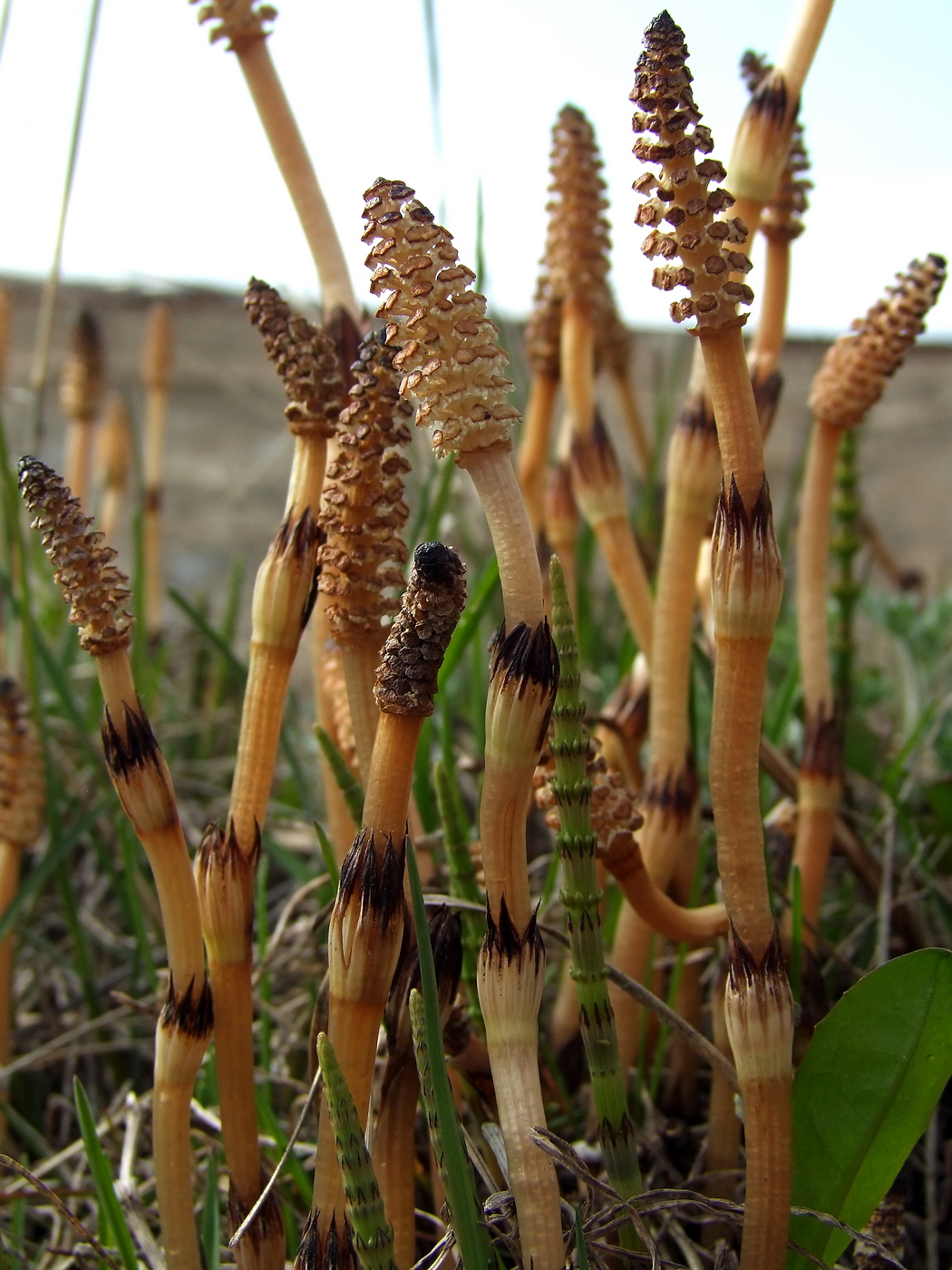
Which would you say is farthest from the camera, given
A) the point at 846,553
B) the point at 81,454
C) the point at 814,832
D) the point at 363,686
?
the point at 81,454

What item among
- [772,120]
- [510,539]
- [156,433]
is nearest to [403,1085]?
[510,539]

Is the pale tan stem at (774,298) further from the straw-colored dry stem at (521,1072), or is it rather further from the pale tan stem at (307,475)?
the straw-colored dry stem at (521,1072)

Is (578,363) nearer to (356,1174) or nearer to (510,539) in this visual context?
(510,539)

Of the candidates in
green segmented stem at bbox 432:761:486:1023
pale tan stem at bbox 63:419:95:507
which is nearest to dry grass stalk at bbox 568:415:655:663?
green segmented stem at bbox 432:761:486:1023

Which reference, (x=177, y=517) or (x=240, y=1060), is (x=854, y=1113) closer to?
(x=240, y=1060)

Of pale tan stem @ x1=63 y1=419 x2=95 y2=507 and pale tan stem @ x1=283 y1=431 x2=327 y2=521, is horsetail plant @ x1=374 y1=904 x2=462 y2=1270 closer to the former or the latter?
pale tan stem @ x1=283 y1=431 x2=327 y2=521

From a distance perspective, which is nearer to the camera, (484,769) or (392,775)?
(392,775)
